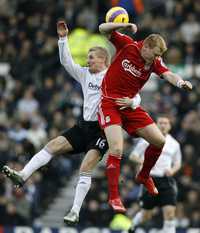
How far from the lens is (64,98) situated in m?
26.8

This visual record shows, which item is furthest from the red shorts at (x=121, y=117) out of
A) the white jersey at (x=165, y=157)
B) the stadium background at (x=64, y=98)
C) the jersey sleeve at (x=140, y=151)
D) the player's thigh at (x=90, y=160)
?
the stadium background at (x=64, y=98)

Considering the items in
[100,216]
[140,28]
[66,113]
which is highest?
[140,28]

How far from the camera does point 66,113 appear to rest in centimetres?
2591

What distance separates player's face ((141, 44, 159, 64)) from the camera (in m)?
16.4

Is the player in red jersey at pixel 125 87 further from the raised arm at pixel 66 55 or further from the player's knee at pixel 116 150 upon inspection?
the raised arm at pixel 66 55

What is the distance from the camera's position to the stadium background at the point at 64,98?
2398 centimetres

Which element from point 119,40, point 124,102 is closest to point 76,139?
point 124,102

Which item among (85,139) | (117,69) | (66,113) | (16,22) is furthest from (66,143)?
(16,22)

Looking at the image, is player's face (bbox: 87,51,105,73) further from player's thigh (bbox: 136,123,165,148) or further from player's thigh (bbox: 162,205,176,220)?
player's thigh (bbox: 162,205,176,220)

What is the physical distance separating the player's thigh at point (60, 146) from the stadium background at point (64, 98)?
18.4ft

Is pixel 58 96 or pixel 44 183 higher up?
pixel 58 96

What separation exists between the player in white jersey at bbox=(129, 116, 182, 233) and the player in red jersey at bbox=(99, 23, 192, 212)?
311cm

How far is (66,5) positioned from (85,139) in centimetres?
1314

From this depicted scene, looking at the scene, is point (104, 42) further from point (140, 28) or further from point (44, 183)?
point (44, 183)
